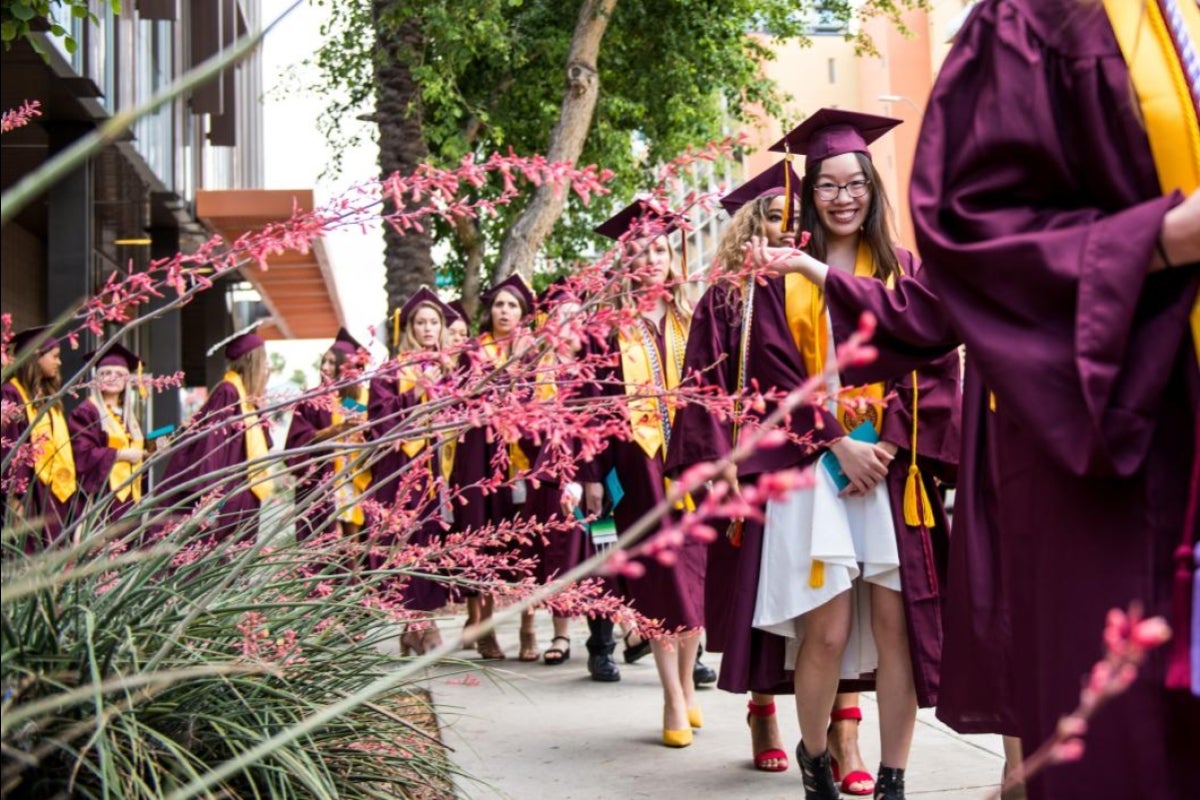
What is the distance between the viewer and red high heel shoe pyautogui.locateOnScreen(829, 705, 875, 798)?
4.56 meters

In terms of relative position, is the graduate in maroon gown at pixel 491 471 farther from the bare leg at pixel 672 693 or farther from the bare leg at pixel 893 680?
the bare leg at pixel 893 680

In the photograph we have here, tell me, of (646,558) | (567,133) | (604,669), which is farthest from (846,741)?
(567,133)

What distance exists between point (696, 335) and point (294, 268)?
18733 mm

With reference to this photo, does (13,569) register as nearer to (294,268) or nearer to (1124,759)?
(1124,759)

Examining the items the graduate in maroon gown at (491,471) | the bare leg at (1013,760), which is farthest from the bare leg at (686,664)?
the graduate in maroon gown at (491,471)

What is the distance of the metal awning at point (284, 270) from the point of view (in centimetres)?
1702

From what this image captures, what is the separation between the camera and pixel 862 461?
408 cm

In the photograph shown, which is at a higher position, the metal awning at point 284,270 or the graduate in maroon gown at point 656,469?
the metal awning at point 284,270

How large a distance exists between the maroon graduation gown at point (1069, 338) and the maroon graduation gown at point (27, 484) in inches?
55.9

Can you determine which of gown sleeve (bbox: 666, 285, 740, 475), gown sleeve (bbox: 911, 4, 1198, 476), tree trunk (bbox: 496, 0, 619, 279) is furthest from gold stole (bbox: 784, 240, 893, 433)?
tree trunk (bbox: 496, 0, 619, 279)

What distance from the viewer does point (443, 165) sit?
16.6m

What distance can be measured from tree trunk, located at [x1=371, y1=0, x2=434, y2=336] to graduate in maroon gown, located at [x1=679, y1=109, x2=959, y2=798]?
8764mm

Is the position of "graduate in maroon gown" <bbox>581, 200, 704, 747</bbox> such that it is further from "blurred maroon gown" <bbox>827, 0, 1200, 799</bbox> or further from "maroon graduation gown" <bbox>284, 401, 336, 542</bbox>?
"blurred maroon gown" <bbox>827, 0, 1200, 799</bbox>

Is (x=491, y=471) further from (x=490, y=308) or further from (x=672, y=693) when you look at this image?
(x=672, y=693)
